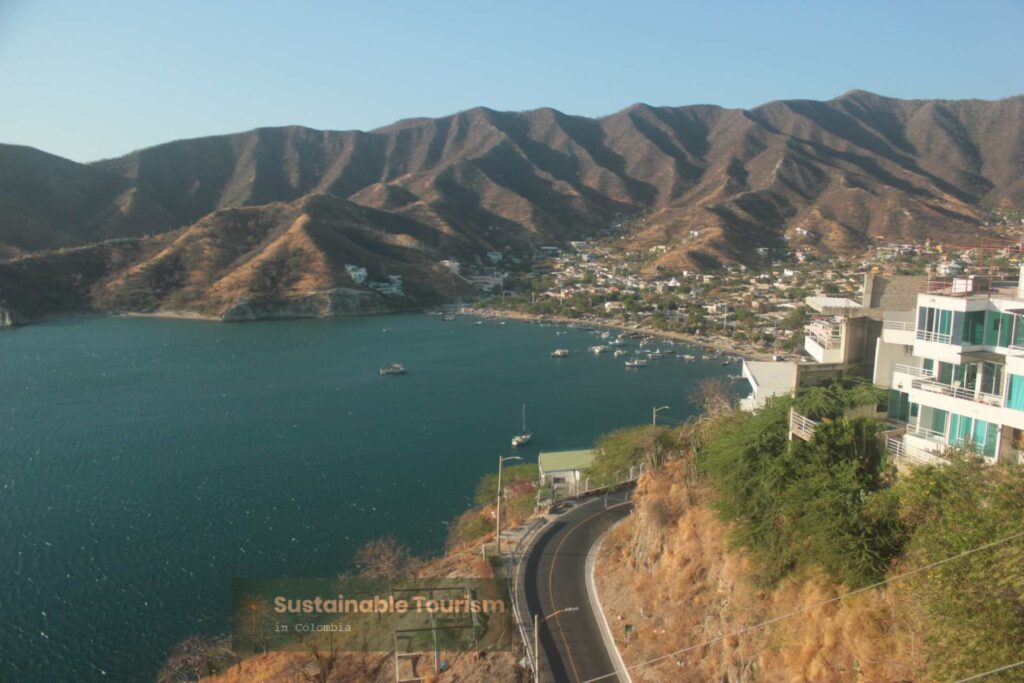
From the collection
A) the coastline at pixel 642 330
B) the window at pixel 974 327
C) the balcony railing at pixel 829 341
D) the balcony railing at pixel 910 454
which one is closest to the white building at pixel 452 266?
the coastline at pixel 642 330

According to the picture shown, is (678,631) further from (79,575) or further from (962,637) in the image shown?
(79,575)

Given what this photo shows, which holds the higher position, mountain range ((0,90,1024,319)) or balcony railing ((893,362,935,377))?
mountain range ((0,90,1024,319))

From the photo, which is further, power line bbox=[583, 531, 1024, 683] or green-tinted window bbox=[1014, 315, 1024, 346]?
green-tinted window bbox=[1014, 315, 1024, 346]

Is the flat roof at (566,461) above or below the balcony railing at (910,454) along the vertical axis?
below

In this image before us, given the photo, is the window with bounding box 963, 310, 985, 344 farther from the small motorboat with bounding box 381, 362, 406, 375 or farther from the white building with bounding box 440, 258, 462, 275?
the white building with bounding box 440, 258, 462, 275

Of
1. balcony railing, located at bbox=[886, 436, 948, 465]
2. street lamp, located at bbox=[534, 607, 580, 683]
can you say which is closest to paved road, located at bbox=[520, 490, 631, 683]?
street lamp, located at bbox=[534, 607, 580, 683]

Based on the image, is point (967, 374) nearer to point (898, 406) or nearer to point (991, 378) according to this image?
point (991, 378)

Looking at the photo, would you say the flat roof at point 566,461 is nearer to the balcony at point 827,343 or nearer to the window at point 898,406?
the balcony at point 827,343

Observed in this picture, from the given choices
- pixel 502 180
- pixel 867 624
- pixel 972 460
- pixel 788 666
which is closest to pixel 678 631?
pixel 788 666
